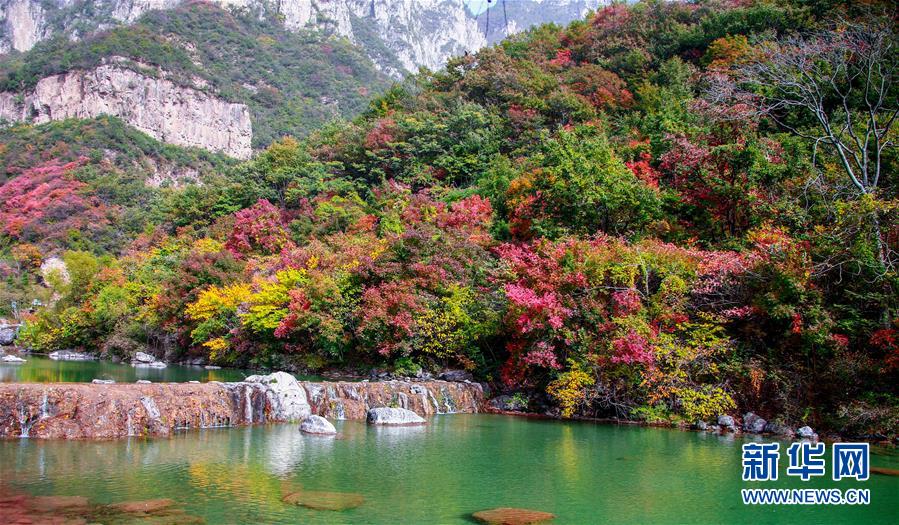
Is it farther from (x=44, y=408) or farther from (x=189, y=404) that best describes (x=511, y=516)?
(x=44, y=408)

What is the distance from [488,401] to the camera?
19.1 m

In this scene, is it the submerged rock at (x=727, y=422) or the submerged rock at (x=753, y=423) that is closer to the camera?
the submerged rock at (x=753, y=423)

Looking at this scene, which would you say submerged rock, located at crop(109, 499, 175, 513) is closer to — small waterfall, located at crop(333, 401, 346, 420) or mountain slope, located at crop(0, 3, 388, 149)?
small waterfall, located at crop(333, 401, 346, 420)

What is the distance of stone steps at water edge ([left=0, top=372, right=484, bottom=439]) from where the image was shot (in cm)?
1252

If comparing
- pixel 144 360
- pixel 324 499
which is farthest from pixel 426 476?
pixel 144 360

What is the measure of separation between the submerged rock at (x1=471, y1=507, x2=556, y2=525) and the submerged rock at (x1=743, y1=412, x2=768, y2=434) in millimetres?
8813

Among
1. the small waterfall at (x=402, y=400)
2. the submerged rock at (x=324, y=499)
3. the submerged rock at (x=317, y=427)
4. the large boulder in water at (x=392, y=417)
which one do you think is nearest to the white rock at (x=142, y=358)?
the small waterfall at (x=402, y=400)

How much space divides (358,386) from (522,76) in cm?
2612

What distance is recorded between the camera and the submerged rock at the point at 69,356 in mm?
34134

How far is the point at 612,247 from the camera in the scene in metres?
17.8

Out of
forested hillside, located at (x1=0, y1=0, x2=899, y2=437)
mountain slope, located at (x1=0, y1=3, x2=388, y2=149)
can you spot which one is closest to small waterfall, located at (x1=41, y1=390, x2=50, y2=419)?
forested hillside, located at (x1=0, y1=0, x2=899, y2=437)

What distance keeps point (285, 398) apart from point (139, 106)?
3166 inches

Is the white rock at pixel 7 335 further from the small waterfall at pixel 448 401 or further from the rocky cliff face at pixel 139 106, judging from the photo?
the rocky cliff face at pixel 139 106

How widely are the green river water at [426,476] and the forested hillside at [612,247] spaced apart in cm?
251
